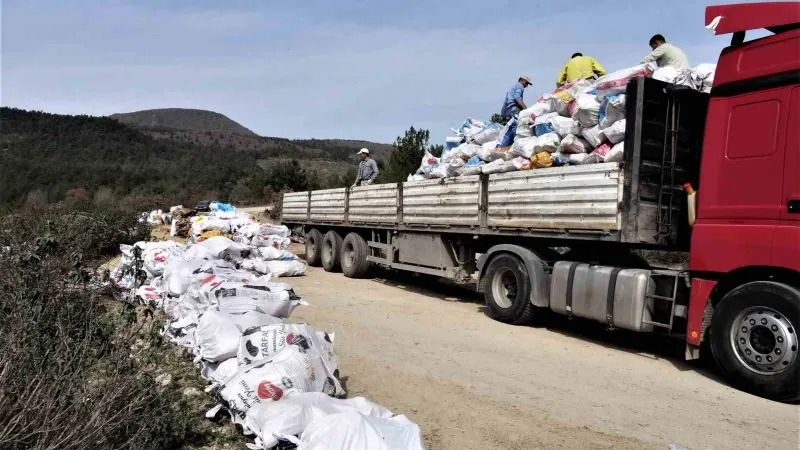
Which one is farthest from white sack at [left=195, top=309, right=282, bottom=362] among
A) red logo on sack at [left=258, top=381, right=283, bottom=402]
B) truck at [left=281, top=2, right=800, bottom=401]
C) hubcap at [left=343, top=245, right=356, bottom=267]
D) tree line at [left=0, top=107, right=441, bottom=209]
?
tree line at [left=0, top=107, right=441, bottom=209]

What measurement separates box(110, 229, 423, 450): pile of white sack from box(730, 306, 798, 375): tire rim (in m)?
3.26

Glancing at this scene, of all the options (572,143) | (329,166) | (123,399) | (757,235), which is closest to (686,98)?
(572,143)

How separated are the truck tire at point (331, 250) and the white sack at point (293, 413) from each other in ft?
30.1

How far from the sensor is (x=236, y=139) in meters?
112

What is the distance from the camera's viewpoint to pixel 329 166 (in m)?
80.6

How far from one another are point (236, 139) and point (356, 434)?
11425cm

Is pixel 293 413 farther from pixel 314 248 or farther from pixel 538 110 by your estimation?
pixel 314 248

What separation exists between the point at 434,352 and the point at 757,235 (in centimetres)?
318

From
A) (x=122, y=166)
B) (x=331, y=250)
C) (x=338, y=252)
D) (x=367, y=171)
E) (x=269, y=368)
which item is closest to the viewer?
(x=269, y=368)

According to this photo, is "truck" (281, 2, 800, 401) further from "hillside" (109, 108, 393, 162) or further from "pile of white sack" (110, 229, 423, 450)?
"hillside" (109, 108, 393, 162)

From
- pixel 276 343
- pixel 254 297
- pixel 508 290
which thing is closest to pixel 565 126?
pixel 508 290

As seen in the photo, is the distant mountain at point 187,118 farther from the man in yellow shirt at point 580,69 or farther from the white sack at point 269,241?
the man in yellow shirt at point 580,69

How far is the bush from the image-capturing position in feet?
8.60

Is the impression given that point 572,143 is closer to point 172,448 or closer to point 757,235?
point 757,235
